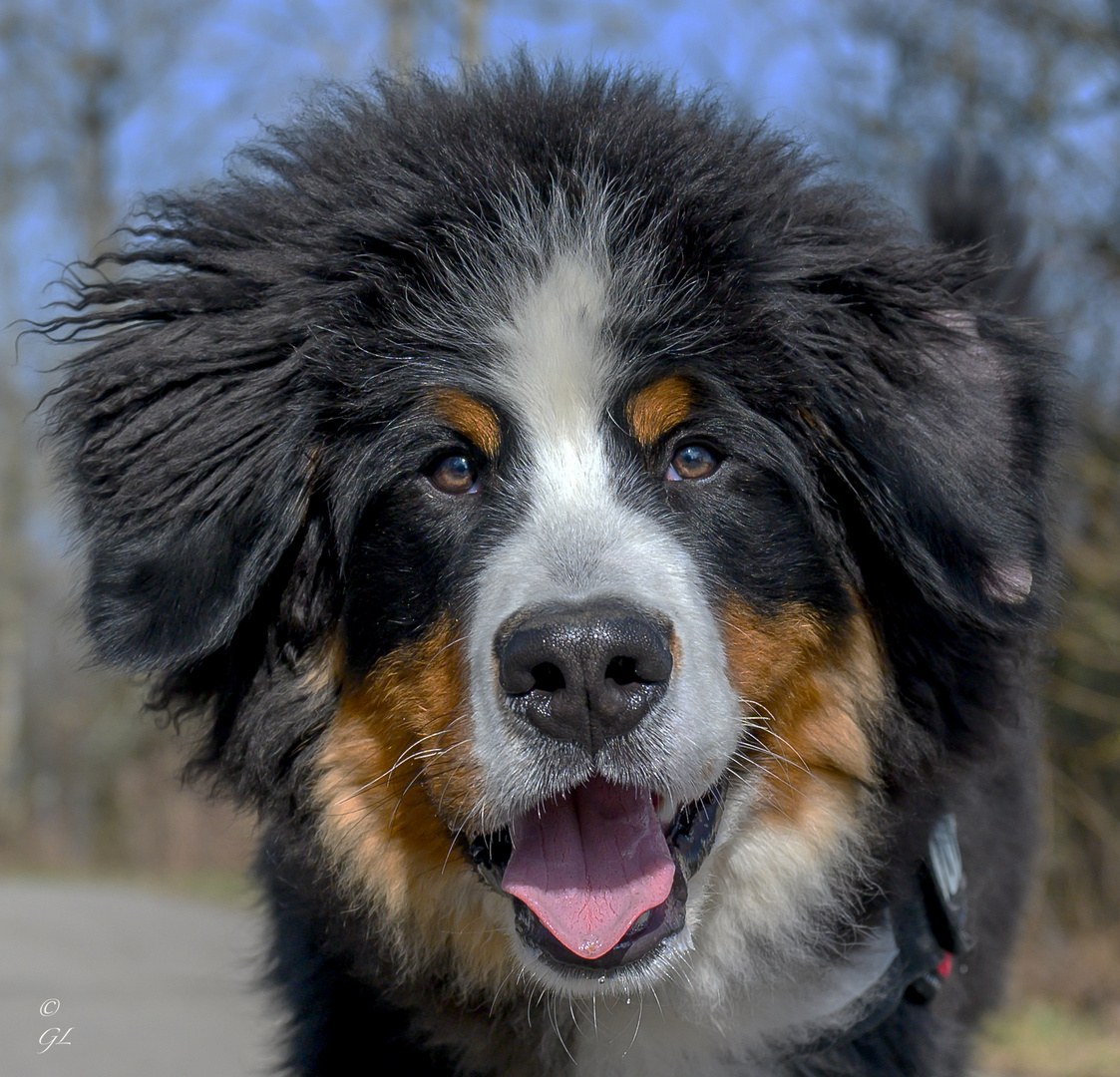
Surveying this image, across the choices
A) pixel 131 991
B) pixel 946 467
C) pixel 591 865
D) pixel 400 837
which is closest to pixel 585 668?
pixel 591 865

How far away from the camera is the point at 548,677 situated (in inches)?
91.0

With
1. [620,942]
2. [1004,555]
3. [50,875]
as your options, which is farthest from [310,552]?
[50,875]

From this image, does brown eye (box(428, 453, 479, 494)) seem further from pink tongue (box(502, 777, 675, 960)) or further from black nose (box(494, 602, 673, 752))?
pink tongue (box(502, 777, 675, 960))

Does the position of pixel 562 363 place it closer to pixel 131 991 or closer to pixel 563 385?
pixel 563 385

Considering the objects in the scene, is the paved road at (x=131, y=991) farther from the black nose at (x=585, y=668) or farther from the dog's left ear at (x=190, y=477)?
the black nose at (x=585, y=668)

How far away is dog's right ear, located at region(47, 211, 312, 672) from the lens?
105 inches

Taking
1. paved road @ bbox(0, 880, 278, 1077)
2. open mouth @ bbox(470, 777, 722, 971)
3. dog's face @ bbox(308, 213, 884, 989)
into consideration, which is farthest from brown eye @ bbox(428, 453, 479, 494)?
paved road @ bbox(0, 880, 278, 1077)

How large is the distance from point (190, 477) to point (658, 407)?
3.13 ft

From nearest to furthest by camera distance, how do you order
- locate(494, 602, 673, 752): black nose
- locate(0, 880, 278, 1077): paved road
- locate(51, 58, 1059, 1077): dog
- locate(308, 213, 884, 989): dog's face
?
locate(494, 602, 673, 752): black nose, locate(308, 213, 884, 989): dog's face, locate(51, 58, 1059, 1077): dog, locate(0, 880, 278, 1077): paved road

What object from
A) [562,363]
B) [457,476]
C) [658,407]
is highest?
[562,363]

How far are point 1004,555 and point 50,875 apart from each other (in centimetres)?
1472

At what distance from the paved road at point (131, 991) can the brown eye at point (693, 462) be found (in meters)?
1.66

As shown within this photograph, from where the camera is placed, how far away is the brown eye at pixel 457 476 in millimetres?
2691

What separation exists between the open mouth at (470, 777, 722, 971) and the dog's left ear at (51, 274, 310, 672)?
74 cm
